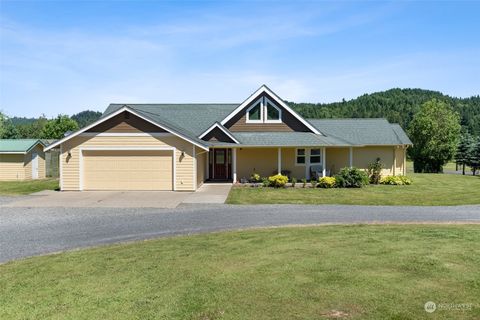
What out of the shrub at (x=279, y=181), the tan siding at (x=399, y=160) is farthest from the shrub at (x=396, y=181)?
the shrub at (x=279, y=181)

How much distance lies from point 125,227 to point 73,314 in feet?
22.1

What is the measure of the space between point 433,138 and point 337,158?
73.1 feet

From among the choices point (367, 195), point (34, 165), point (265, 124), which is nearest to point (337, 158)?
point (265, 124)

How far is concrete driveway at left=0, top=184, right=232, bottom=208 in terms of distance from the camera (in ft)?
53.7

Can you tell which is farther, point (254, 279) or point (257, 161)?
point (257, 161)

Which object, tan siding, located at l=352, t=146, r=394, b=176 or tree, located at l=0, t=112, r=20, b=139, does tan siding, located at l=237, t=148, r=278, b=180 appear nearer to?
tan siding, located at l=352, t=146, r=394, b=176

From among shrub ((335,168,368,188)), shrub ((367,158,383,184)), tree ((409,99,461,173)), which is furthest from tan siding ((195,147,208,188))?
tree ((409,99,461,173))

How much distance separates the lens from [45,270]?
759 centimetres

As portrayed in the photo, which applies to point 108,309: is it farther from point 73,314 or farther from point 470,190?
point 470,190

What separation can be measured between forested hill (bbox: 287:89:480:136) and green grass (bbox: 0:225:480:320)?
294 feet

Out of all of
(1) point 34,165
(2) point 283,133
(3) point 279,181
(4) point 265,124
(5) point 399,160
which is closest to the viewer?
(3) point 279,181

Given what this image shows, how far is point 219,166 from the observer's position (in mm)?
27062

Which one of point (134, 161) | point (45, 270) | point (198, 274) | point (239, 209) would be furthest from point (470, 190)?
point (45, 270)

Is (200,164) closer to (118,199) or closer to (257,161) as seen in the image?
(257,161)
